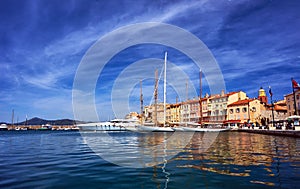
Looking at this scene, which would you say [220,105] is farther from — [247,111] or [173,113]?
[173,113]

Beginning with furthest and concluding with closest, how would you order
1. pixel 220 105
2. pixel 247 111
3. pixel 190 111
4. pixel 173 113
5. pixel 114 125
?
pixel 173 113
pixel 114 125
pixel 190 111
pixel 220 105
pixel 247 111

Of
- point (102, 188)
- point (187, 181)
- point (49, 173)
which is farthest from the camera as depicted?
point (49, 173)

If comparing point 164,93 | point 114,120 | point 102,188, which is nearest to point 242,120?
point 164,93

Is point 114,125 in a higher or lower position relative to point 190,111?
lower

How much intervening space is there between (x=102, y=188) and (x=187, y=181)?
11.1ft

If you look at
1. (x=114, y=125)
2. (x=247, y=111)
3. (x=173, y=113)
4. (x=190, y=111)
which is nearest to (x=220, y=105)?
(x=247, y=111)

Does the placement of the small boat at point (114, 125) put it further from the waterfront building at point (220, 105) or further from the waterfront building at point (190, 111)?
the waterfront building at point (220, 105)

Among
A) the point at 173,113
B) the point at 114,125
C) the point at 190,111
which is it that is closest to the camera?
the point at 190,111

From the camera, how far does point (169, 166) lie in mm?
12242

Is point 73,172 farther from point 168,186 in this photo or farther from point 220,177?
point 220,177

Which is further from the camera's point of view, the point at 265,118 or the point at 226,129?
the point at 265,118

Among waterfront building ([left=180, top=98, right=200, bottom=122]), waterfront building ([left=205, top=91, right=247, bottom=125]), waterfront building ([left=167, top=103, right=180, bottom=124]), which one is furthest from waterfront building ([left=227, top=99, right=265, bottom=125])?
waterfront building ([left=167, top=103, right=180, bottom=124])

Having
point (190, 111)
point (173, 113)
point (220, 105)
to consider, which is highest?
point (220, 105)

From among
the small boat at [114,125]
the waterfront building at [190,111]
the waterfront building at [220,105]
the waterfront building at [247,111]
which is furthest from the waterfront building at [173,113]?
the waterfront building at [247,111]
